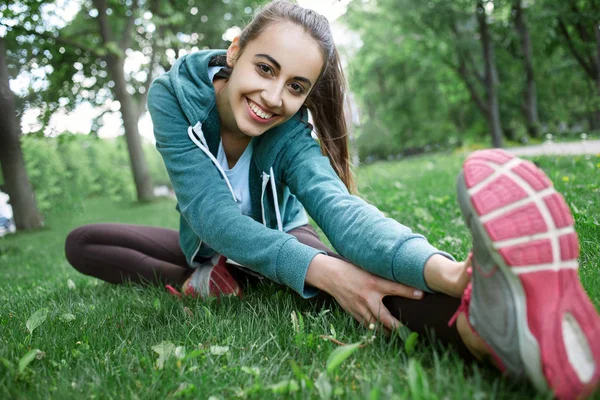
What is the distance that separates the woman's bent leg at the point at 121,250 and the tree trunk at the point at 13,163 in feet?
15.0

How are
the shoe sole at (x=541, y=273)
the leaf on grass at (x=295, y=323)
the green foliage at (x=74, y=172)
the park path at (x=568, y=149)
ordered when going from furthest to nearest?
the green foliage at (x=74, y=172)
the park path at (x=568, y=149)
the leaf on grass at (x=295, y=323)
the shoe sole at (x=541, y=273)

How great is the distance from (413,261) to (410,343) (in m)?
0.24

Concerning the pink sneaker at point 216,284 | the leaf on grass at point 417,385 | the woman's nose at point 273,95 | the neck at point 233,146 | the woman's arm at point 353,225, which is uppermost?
the woman's nose at point 273,95

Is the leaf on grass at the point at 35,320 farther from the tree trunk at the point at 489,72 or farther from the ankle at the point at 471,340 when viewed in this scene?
the tree trunk at the point at 489,72

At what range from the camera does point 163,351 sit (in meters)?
1.51

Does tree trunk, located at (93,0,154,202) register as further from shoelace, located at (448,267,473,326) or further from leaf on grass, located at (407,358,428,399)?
leaf on grass, located at (407,358,428,399)

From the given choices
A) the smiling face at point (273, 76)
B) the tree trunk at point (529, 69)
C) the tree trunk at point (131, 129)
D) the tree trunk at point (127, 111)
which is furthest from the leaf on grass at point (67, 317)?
the tree trunk at point (529, 69)

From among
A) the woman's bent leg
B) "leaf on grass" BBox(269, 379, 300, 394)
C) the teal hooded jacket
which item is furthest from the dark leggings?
"leaf on grass" BBox(269, 379, 300, 394)

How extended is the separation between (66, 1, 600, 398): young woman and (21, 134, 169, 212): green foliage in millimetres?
5293

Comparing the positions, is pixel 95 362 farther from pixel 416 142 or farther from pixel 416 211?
pixel 416 142

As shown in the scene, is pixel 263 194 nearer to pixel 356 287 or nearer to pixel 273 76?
pixel 273 76

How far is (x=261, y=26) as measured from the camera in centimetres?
211

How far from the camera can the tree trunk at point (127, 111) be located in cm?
1248

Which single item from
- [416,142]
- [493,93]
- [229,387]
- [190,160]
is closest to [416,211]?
[190,160]
